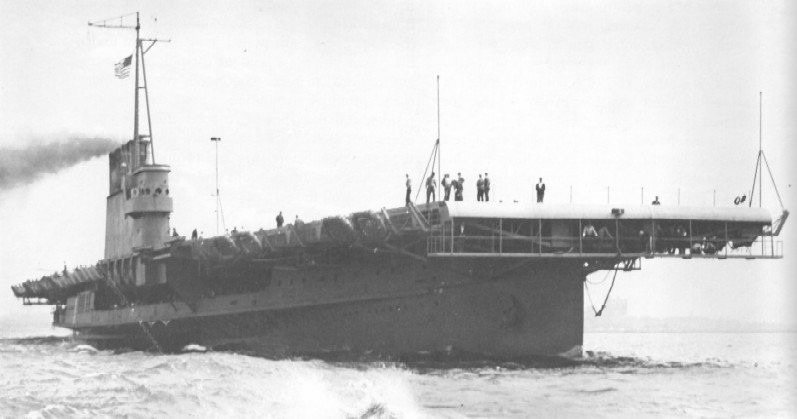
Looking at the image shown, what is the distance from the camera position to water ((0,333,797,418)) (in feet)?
60.3

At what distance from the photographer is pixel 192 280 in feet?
126

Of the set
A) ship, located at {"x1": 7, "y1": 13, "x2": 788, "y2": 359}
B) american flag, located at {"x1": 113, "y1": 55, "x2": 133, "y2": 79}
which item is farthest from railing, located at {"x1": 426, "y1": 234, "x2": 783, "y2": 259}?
american flag, located at {"x1": 113, "y1": 55, "x2": 133, "y2": 79}

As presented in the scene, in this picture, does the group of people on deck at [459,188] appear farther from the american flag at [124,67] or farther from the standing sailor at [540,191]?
the american flag at [124,67]

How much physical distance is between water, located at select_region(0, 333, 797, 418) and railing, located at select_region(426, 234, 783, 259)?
301cm

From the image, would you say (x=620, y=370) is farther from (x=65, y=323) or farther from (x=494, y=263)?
(x=65, y=323)

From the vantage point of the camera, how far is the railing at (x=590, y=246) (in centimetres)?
2978

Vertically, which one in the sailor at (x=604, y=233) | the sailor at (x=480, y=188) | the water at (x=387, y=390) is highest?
the sailor at (x=480, y=188)

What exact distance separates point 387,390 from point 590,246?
31.8ft

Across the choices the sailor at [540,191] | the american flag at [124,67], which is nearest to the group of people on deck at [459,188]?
the sailor at [540,191]

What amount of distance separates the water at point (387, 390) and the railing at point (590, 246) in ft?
9.88

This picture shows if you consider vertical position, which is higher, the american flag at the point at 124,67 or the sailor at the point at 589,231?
the american flag at the point at 124,67

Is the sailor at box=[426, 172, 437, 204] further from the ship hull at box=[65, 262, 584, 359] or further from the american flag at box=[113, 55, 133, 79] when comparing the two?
the american flag at box=[113, 55, 133, 79]

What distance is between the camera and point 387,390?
22969 mm

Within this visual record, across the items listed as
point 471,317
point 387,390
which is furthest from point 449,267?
point 387,390
